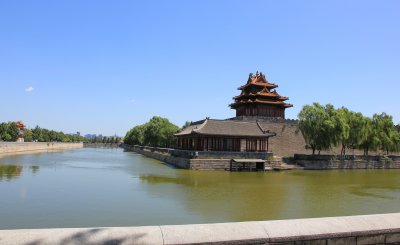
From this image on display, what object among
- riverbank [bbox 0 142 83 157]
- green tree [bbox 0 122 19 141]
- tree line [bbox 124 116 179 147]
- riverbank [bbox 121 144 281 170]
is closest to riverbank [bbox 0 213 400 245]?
riverbank [bbox 121 144 281 170]

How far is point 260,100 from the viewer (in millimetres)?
60062

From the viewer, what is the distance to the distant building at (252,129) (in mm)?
43844

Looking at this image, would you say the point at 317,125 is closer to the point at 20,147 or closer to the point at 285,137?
the point at 285,137

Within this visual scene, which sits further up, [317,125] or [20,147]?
[317,125]

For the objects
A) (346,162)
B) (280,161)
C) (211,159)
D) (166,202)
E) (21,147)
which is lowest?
(166,202)

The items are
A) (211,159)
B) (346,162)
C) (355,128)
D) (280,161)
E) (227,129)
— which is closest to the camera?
(211,159)

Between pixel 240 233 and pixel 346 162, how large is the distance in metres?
48.4

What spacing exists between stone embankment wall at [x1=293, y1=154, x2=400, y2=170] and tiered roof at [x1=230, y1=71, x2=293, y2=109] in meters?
14.2

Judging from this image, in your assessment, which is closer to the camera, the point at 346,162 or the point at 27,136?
the point at 346,162

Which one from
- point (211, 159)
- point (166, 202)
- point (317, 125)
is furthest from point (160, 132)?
point (166, 202)

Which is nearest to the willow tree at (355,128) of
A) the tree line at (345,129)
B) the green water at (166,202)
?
the tree line at (345,129)

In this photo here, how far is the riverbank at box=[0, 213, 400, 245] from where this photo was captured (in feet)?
15.1

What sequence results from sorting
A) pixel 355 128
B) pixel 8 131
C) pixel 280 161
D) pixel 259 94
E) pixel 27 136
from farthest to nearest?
1. pixel 27 136
2. pixel 8 131
3. pixel 259 94
4. pixel 355 128
5. pixel 280 161

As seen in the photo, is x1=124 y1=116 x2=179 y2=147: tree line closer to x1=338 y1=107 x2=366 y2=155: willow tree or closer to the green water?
x1=338 y1=107 x2=366 y2=155: willow tree
